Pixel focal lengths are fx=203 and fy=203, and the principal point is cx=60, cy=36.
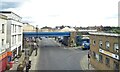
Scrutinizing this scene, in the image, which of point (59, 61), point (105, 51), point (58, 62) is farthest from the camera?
point (59, 61)

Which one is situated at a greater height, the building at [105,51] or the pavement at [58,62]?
the building at [105,51]

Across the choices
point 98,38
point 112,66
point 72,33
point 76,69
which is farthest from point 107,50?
point 72,33

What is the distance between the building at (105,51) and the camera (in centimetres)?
2392

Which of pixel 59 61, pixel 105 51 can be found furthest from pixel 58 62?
pixel 105 51

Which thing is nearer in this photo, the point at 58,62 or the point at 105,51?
the point at 105,51

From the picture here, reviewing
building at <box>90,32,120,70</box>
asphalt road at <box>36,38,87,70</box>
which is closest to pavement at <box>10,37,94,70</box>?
asphalt road at <box>36,38,87,70</box>

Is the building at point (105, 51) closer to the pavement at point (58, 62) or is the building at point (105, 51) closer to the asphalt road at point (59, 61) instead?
the pavement at point (58, 62)

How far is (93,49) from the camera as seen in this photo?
34.4m

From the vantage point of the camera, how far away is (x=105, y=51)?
1085 inches

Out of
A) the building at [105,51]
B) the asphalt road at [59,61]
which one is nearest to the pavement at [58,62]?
the asphalt road at [59,61]

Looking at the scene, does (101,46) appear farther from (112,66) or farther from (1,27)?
(1,27)

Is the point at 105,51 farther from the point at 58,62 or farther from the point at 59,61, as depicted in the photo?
the point at 59,61

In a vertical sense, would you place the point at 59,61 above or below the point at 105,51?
below

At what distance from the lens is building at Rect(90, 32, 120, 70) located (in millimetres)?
23922
